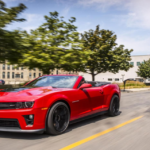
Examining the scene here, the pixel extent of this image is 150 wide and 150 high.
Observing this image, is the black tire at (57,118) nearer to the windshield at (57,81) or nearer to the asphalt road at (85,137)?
the asphalt road at (85,137)

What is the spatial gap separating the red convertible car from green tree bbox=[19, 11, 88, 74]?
205 inches

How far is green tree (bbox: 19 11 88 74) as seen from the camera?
1170cm

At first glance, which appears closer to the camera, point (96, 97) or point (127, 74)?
point (96, 97)

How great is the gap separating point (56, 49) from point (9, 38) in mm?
6685

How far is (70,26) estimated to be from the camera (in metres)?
17.2

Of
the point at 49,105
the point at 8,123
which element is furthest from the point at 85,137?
the point at 8,123

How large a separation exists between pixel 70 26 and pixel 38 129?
45.2 feet

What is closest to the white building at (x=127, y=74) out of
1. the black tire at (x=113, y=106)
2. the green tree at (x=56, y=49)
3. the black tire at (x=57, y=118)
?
the green tree at (x=56, y=49)

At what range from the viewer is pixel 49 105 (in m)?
4.45

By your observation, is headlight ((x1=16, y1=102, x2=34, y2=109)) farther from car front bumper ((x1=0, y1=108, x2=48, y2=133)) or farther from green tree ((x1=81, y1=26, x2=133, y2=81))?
green tree ((x1=81, y1=26, x2=133, y2=81))

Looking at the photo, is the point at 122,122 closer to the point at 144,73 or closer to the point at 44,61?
the point at 44,61

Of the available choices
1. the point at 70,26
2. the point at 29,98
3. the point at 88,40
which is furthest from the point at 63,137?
the point at 88,40

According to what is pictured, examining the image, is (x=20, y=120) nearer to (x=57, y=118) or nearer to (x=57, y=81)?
(x=57, y=118)

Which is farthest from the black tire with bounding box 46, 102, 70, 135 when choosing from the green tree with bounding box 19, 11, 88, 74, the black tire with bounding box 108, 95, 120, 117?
the green tree with bounding box 19, 11, 88, 74
